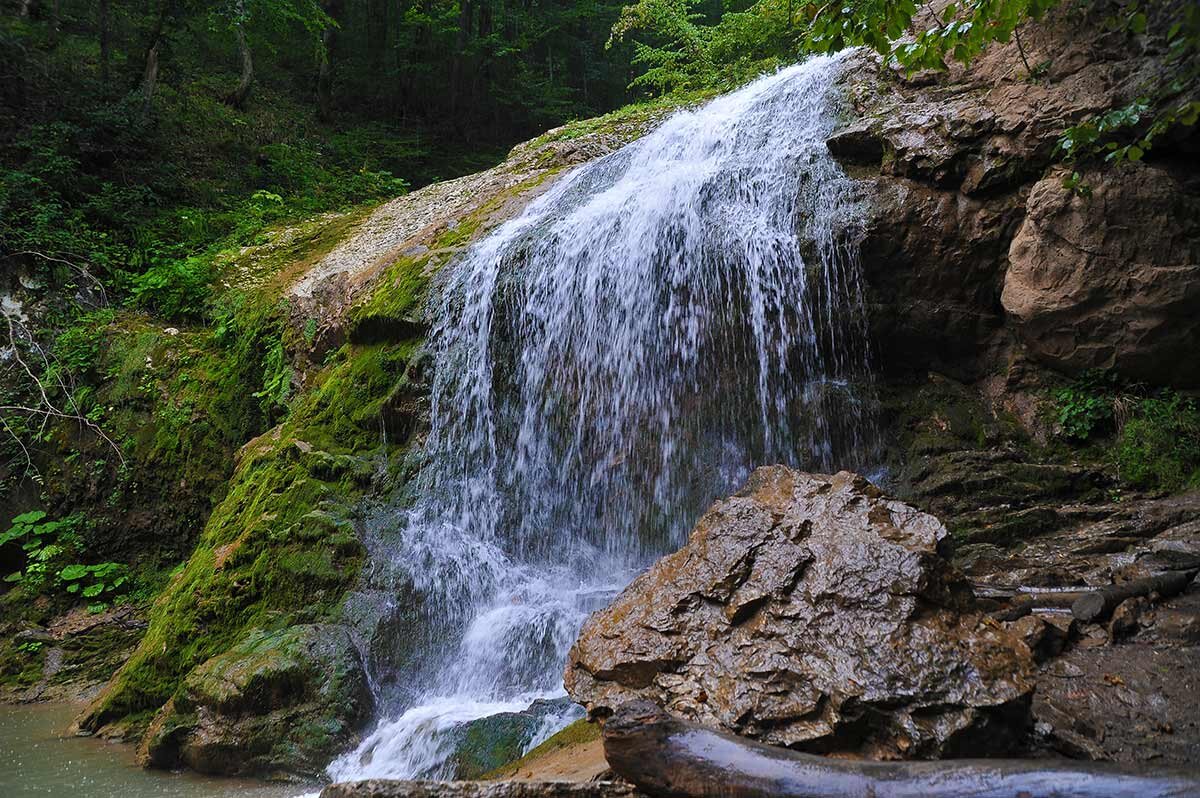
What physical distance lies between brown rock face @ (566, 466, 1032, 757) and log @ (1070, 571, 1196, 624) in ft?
2.49

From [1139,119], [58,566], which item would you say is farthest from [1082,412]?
[58,566]

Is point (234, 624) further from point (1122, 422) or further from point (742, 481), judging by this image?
point (1122, 422)

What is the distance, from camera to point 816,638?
2.77 metres

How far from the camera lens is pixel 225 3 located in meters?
11.4

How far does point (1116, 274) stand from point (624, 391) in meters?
3.47

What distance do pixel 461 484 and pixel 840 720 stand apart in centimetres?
395

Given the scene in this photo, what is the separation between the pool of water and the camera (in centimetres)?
365

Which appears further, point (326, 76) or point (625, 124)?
point (326, 76)

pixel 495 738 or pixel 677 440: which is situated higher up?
pixel 677 440

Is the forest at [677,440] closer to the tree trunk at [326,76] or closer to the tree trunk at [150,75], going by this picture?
the tree trunk at [150,75]

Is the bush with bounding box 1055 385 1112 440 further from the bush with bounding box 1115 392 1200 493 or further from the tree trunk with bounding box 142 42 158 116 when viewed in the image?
the tree trunk with bounding box 142 42 158 116

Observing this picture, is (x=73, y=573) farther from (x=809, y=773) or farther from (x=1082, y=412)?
(x=1082, y=412)

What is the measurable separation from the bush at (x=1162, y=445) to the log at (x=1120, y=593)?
4.68 ft

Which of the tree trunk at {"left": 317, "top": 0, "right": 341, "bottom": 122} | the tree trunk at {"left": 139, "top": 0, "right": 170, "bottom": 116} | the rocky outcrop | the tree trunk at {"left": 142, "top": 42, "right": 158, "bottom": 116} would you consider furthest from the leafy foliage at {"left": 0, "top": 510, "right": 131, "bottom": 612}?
the tree trunk at {"left": 317, "top": 0, "right": 341, "bottom": 122}
